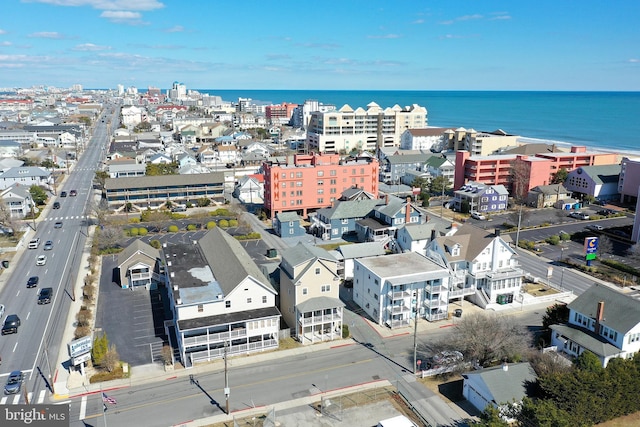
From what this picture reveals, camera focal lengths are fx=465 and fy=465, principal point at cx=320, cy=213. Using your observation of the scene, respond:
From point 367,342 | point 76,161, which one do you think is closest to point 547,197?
point 367,342

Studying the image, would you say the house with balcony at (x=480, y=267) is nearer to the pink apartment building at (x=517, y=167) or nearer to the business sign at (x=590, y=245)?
the business sign at (x=590, y=245)

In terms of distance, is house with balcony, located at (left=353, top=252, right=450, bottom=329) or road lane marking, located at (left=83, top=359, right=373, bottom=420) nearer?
road lane marking, located at (left=83, top=359, right=373, bottom=420)

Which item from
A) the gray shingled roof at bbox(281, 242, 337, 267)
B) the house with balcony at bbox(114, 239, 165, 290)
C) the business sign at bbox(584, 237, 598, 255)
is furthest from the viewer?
the business sign at bbox(584, 237, 598, 255)

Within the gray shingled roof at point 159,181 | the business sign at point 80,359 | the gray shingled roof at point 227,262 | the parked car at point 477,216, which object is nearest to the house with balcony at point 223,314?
the gray shingled roof at point 227,262

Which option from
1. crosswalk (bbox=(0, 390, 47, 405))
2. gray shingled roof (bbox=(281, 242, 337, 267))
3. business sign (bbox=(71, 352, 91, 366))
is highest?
gray shingled roof (bbox=(281, 242, 337, 267))

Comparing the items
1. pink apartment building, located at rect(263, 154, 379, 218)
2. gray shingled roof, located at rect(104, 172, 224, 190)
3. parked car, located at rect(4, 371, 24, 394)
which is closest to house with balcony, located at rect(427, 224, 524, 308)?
pink apartment building, located at rect(263, 154, 379, 218)

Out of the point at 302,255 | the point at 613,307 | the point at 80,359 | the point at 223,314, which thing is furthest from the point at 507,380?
the point at 80,359

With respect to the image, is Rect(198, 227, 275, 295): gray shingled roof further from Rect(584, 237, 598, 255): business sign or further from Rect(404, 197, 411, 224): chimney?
Rect(584, 237, 598, 255): business sign

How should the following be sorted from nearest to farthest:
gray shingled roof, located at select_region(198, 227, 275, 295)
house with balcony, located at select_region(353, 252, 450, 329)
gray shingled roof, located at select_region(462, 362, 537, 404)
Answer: gray shingled roof, located at select_region(462, 362, 537, 404), gray shingled roof, located at select_region(198, 227, 275, 295), house with balcony, located at select_region(353, 252, 450, 329)
